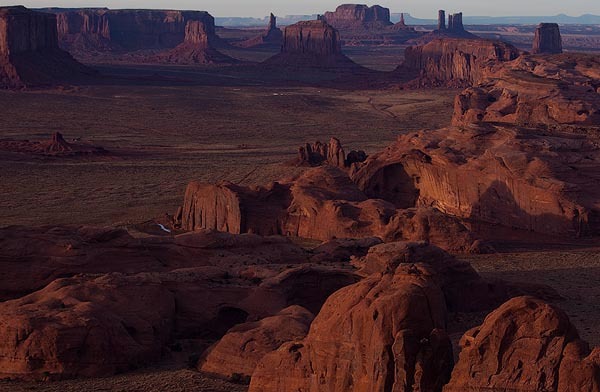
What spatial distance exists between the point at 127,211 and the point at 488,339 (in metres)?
28.9

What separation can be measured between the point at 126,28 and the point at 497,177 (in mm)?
161414

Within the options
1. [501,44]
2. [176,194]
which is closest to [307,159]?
[176,194]

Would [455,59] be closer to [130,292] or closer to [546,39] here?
[546,39]

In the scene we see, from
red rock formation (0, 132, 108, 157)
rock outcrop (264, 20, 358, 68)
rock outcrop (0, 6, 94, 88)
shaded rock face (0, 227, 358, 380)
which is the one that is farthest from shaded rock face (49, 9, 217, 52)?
shaded rock face (0, 227, 358, 380)

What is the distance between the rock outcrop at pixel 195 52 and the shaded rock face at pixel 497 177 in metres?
116

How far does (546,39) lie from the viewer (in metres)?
142

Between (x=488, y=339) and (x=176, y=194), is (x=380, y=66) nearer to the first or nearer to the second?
(x=176, y=194)

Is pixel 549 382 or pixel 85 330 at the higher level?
pixel 549 382

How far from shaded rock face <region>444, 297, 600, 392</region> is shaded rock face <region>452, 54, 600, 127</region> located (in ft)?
99.4

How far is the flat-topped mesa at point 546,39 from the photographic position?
459 ft

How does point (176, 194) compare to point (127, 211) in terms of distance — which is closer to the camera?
point (127, 211)

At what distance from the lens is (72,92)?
97688 millimetres

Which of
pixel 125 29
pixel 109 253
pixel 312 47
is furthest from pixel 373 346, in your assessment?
pixel 125 29

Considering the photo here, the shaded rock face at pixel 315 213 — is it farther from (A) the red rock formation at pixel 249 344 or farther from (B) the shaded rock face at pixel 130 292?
(A) the red rock formation at pixel 249 344
